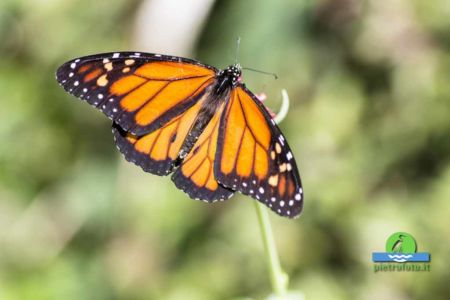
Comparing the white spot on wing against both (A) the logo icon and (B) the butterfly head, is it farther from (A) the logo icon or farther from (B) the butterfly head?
(A) the logo icon

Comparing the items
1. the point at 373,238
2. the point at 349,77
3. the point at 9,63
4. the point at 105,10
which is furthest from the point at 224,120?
the point at 9,63

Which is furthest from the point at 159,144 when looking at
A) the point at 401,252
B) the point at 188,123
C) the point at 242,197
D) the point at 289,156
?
the point at 242,197

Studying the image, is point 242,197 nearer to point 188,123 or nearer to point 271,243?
point 188,123

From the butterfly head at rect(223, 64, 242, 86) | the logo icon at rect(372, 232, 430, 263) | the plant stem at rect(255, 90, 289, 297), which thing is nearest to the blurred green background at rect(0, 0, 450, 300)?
the logo icon at rect(372, 232, 430, 263)

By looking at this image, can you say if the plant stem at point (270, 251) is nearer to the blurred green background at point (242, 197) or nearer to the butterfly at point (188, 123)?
the butterfly at point (188, 123)

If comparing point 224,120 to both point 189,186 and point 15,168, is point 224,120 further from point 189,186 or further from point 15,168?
point 15,168

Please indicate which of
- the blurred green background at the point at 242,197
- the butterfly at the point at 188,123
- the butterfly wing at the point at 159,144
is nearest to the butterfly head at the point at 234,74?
the butterfly at the point at 188,123
